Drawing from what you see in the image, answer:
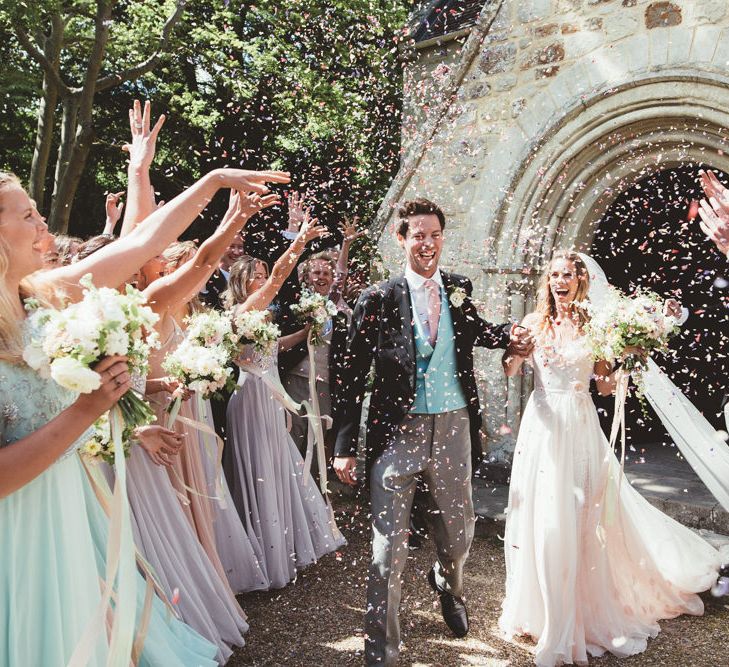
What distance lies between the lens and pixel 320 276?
6.15m

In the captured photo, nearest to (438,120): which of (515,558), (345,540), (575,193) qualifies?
(575,193)

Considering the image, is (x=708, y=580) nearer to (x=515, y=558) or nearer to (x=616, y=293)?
(x=515, y=558)

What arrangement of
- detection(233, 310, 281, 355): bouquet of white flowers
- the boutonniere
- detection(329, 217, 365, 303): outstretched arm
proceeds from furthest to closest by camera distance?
detection(329, 217, 365, 303): outstretched arm
detection(233, 310, 281, 355): bouquet of white flowers
the boutonniere

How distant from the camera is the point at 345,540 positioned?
5719mm

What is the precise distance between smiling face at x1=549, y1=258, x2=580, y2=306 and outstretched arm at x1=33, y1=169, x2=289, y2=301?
2599 millimetres

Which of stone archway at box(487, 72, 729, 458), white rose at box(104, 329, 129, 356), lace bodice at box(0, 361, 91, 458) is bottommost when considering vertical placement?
lace bodice at box(0, 361, 91, 458)

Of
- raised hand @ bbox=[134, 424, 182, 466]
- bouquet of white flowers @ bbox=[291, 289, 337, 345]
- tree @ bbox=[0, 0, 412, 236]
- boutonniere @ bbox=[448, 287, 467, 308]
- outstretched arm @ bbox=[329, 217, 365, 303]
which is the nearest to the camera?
raised hand @ bbox=[134, 424, 182, 466]

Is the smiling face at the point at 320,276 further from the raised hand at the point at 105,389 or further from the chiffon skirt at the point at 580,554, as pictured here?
the raised hand at the point at 105,389

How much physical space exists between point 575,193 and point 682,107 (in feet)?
3.87

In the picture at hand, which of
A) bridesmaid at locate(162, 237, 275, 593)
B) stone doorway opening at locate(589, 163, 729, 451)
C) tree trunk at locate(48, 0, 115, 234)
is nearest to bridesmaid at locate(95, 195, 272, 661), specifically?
bridesmaid at locate(162, 237, 275, 593)

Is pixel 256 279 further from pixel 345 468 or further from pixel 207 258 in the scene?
pixel 207 258

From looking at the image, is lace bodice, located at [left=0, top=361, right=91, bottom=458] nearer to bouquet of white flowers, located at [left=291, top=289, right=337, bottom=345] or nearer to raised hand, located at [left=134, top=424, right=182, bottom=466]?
raised hand, located at [left=134, top=424, right=182, bottom=466]

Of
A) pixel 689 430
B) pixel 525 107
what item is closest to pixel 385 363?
pixel 689 430

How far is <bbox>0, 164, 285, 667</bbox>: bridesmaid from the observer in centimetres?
189
